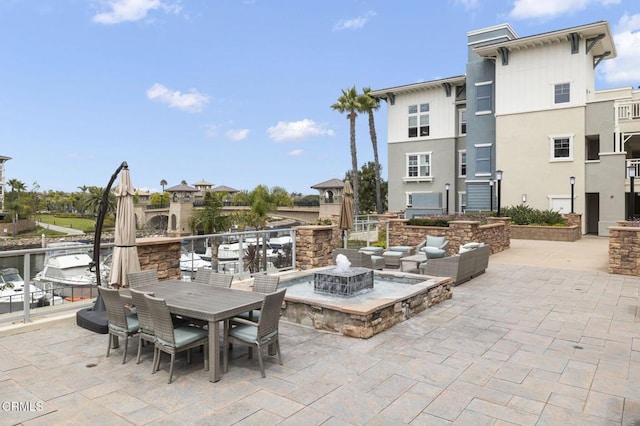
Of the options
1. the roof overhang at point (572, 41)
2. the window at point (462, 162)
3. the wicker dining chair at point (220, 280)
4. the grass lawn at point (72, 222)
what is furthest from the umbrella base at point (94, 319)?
the grass lawn at point (72, 222)

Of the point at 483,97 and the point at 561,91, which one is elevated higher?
the point at 483,97

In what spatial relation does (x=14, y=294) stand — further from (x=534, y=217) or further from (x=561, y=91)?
(x=561, y=91)

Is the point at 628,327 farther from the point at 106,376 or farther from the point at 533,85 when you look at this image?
the point at 533,85

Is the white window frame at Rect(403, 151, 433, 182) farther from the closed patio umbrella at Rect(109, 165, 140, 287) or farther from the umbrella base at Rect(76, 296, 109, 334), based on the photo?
the umbrella base at Rect(76, 296, 109, 334)

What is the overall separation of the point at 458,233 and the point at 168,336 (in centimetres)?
1066

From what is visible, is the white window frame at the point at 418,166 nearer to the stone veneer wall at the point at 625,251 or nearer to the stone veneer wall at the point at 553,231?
the stone veneer wall at the point at 553,231

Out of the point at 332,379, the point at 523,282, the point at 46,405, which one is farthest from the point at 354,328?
the point at 523,282

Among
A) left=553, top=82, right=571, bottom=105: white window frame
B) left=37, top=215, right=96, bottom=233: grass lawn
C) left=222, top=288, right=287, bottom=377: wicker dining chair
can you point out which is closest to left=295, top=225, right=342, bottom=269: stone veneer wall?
left=222, top=288, right=287, bottom=377: wicker dining chair

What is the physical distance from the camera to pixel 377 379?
153 inches

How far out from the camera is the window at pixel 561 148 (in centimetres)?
2002

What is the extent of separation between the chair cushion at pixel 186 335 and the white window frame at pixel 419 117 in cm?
2496

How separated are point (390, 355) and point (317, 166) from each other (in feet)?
146

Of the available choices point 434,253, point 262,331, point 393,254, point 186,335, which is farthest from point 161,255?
point 434,253

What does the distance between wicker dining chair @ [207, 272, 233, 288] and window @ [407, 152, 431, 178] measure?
917 inches
